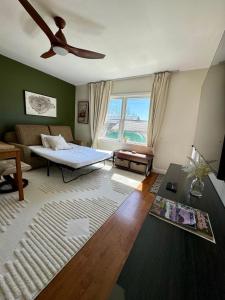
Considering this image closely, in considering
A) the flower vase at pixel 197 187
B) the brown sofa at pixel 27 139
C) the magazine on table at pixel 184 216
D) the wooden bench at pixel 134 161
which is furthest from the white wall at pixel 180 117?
the brown sofa at pixel 27 139

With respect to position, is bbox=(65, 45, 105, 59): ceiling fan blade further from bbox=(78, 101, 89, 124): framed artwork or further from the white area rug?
bbox=(78, 101, 89, 124): framed artwork

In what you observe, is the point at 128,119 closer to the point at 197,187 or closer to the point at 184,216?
the point at 197,187

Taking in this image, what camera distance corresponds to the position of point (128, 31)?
6.41 feet

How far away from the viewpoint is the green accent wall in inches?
123

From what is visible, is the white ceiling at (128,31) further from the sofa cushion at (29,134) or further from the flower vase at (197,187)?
the flower vase at (197,187)

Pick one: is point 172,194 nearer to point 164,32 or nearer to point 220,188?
point 220,188

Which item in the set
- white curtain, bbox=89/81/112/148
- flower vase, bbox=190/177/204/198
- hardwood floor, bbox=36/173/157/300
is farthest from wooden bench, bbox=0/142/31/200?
white curtain, bbox=89/81/112/148

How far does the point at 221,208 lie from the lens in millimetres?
1066

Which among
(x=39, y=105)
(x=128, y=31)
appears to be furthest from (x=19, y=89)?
(x=128, y=31)

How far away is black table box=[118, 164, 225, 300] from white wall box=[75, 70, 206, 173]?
270 cm

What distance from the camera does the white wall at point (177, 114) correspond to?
3072 mm

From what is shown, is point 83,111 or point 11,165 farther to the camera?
point 83,111

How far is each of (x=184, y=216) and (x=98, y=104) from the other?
399cm

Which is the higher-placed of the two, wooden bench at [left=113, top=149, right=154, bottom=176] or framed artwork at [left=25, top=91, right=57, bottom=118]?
framed artwork at [left=25, top=91, right=57, bottom=118]
